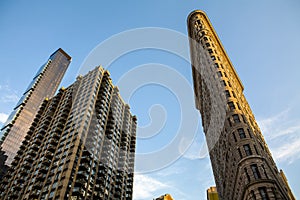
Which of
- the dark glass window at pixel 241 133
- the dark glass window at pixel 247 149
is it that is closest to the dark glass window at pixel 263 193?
the dark glass window at pixel 247 149

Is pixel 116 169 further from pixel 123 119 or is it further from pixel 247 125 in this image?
pixel 247 125

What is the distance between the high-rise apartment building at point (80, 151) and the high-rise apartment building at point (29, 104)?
32239 millimetres

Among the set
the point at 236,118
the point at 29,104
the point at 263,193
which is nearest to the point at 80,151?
the point at 236,118

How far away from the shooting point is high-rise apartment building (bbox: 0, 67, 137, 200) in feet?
181

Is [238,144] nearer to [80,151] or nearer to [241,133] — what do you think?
[241,133]

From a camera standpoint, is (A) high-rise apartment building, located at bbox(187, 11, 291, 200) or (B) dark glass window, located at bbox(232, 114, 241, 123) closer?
(A) high-rise apartment building, located at bbox(187, 11, 291, 200)

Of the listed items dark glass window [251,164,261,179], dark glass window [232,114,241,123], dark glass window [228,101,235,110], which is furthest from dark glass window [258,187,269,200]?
dark glass window [228,101,235,110]

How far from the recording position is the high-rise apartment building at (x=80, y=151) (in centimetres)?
5531

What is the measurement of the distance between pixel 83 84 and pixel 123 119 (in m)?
22.8

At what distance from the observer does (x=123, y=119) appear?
312ft

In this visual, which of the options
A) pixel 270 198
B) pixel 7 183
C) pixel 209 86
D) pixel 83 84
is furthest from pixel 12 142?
pixel 270 198

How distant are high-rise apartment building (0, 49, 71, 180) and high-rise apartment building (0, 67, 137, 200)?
3224 cm

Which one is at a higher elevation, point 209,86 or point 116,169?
point 209,86

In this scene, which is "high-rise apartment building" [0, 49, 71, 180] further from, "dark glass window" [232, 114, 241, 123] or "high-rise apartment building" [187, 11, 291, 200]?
"dark glass window" [232, 114, 241, 123]
